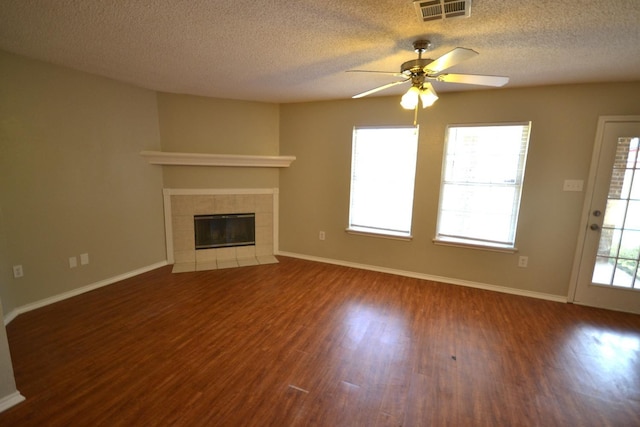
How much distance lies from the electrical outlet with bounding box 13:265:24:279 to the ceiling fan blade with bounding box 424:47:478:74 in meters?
3.86

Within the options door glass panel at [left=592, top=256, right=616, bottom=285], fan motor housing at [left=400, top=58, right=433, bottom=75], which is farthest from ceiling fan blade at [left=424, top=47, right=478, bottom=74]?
door glass panel at [left=592, top=256, right=616, bottom=285]

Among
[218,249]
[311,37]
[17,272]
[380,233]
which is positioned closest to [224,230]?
[218,249]

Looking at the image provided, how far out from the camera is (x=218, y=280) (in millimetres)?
3510

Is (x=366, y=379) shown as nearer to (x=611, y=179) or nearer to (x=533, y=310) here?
(x=533, y=310)

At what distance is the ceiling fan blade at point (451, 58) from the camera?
150 cm

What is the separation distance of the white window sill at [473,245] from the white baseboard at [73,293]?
3833 millimetres

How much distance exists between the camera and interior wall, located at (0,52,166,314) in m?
2.48

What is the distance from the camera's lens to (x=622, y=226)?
9.52 ft

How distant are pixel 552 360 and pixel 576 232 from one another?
5.36ft

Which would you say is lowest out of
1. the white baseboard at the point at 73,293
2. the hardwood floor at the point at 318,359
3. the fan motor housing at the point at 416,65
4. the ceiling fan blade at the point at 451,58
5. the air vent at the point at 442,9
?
the hardwood floor at the point at 318,359

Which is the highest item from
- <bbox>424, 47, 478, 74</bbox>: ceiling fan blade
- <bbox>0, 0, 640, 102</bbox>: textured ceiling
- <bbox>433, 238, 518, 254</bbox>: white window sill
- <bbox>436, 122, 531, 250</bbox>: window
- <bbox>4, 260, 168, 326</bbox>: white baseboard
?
<bbox>0, 0, 640, 102</bbox>: textured ceiling

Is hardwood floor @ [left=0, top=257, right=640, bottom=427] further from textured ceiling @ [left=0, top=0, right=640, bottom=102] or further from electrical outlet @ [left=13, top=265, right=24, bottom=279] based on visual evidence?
textured ceiling @ [left=0, top=0, right=640, bottom=102]

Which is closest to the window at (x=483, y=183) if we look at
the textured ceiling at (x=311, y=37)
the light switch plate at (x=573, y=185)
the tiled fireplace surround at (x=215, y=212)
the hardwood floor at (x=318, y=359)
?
the light switch plate at (x=573, y=185)

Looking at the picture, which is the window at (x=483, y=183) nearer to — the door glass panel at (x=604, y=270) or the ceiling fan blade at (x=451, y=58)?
the door glass panel at (x=604, y=270)
